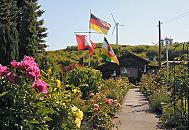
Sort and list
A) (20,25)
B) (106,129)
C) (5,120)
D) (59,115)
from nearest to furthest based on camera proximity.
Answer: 1. (5,120)
2. (59,115)
3. (106,129)
4. (20,25)

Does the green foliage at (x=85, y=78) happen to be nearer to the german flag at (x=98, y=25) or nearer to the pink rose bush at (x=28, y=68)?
the german flag at (x=98, y=25)

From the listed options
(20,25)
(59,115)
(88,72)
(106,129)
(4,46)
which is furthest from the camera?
(20,25)

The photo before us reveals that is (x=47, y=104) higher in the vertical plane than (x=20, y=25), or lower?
lower

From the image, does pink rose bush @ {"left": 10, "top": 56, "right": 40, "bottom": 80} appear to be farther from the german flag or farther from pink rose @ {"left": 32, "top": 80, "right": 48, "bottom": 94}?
the german flag

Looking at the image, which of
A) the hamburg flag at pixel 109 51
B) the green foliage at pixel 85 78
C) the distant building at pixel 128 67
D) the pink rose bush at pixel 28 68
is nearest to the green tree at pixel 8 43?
the hamburg flag at pixel 109 51

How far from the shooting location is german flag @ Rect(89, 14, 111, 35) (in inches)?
1060

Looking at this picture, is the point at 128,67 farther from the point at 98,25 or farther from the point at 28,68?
the point at 28,68

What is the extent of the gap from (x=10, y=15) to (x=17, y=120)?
43.9 meters

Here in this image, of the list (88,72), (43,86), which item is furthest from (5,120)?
(88,72)

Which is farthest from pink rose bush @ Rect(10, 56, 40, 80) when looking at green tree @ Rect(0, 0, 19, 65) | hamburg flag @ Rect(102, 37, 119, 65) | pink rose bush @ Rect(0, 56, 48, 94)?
green tree @ Rect(0, 0, 19, 65)

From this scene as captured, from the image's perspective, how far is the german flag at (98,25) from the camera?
26.9 meters

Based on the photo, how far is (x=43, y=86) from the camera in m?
5.81

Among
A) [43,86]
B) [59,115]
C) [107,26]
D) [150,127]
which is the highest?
[107,26]

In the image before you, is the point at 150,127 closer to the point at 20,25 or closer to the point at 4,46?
the point at 4,46
